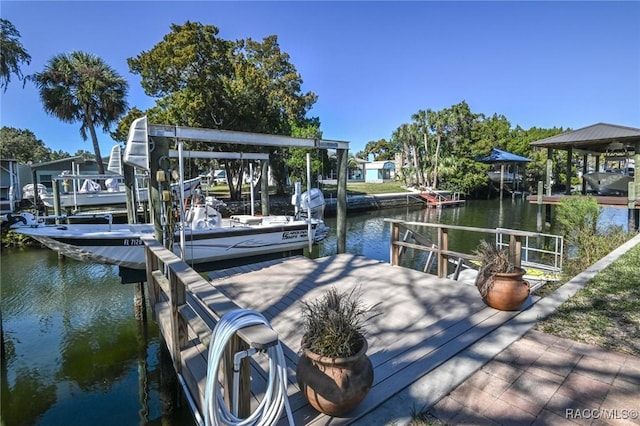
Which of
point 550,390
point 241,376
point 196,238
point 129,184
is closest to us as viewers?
point 241,376

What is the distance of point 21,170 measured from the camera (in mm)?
22406

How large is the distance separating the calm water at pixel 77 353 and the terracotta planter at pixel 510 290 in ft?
12.2

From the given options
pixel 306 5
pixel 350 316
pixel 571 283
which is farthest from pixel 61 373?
pixel 306 5

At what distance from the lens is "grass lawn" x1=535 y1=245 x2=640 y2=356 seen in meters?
2.92

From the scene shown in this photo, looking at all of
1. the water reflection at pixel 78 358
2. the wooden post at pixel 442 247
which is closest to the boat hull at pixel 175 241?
the water reflection at pixel 78 358

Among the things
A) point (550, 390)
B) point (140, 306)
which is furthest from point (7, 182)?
point (550, 390)

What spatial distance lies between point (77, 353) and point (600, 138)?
16.1 metres

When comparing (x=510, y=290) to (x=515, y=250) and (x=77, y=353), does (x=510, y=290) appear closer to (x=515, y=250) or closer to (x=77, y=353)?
(x=515, y=250)

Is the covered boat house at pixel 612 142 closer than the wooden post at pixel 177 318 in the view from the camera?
No

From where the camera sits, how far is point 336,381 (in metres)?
1.95

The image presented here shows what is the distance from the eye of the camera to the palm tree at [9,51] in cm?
1072

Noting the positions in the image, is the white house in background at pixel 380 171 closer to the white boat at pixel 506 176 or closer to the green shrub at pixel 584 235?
the white boat at pixel 506 176

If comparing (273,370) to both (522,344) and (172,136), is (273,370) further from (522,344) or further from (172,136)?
(172,136)

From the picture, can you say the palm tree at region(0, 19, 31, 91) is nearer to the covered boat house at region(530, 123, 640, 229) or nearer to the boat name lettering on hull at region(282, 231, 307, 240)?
the boat name lettering on hull at region(282, 231, 307, 240)
